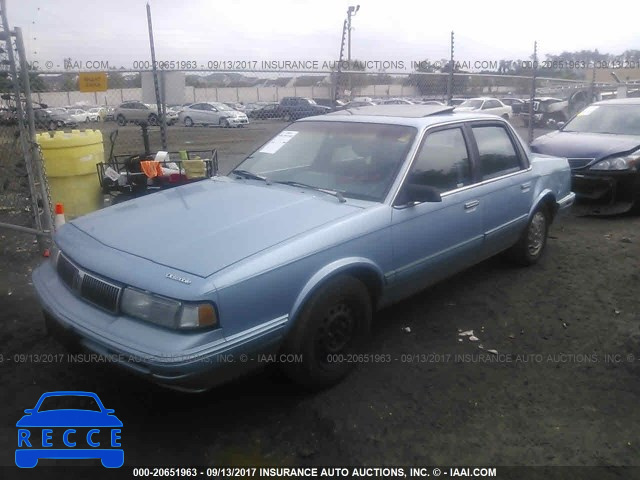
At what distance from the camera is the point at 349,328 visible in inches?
132

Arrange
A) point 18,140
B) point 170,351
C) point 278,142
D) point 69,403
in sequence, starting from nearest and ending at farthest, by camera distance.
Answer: point 170,351 < point 69,403 < point 278,142 < point 18,140

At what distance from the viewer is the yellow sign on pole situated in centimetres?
637

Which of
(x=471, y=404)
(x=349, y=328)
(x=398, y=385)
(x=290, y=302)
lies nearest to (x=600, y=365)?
(x=471, y=404)

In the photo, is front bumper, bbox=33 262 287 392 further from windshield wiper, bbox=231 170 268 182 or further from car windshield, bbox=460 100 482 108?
car windshield, bbox=460 100 482 108

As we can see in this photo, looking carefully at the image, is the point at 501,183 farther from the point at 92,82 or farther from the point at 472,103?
the point at 472,103

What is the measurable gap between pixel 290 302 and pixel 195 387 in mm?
641

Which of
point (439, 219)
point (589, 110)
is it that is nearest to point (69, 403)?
point (439, 219)

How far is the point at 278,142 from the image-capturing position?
14.7ft

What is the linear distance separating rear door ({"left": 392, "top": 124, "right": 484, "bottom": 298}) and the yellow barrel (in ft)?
13.7

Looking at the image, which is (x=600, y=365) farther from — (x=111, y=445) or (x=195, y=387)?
(x=111, y=445)

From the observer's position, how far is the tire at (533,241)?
17.0 ft

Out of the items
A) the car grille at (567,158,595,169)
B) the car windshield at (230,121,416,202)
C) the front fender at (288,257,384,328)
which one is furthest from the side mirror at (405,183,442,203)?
the car grille at (567,158,595,169)

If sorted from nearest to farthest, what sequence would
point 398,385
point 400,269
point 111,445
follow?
1. point 111,445
2. point 398,385
3. point 400,269

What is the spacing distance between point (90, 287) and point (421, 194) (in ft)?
6.70
